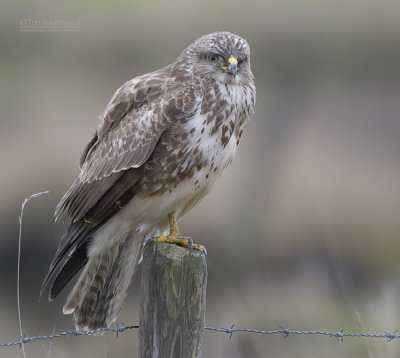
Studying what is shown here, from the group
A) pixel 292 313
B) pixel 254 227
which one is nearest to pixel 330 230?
pixel 254 227

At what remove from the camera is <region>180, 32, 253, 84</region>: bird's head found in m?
5.36

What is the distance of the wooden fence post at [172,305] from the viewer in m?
4.16

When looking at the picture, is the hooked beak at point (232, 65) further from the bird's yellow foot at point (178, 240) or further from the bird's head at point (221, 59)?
the bird's yellow foot at point (178, 240)

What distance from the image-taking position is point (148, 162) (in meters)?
5.27

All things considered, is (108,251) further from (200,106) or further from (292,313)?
(292,313)

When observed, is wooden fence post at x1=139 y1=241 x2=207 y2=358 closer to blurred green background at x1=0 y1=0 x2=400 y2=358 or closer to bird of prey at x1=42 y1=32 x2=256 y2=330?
bird of prey at x1=42 y1=32 x2=256 y2=330

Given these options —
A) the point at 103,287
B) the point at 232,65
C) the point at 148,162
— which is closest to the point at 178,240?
the point at 148,162

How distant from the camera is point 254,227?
1009 cm

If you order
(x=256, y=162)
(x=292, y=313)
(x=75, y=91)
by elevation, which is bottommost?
(x=292, y=313)

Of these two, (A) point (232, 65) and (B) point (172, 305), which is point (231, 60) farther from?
(B) point (172, 305)

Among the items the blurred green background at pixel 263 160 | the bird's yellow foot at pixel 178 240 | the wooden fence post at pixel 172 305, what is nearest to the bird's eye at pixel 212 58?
the bird's yellow foot at pixel 178 240

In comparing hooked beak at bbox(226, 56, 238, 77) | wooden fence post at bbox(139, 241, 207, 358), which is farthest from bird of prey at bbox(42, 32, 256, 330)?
wooden fence post at bbox(139, 241, 207, 358)

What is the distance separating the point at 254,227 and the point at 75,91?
2833 mm

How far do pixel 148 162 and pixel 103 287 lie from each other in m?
0.81
